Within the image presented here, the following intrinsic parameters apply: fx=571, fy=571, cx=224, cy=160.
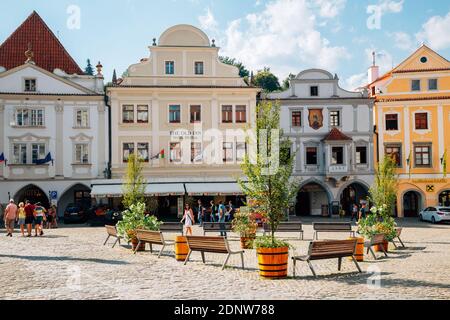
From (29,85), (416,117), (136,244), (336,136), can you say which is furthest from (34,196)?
(416,117)

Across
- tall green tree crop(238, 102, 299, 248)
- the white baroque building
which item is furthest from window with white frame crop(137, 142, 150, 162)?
tall green tree crop(238, 102, 299, 248)

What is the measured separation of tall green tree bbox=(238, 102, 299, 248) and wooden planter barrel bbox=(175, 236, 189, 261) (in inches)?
124

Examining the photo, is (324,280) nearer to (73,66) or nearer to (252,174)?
(252,174)

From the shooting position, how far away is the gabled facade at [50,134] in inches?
1470

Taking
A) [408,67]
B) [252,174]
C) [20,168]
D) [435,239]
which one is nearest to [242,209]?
[252,174]

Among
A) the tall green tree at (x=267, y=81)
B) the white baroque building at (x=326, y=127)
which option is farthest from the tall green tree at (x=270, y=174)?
the tall green tree at (x=267, y=81)

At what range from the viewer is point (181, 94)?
128ft

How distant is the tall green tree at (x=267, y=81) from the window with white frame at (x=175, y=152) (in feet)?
110

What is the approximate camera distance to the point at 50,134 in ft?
125

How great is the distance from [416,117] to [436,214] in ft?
27.9

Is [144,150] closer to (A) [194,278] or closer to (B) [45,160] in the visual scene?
(B) [45,160]

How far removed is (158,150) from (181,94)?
4.14m

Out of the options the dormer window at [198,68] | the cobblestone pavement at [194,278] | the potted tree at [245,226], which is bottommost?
the cobblestone pavement at [194,278]

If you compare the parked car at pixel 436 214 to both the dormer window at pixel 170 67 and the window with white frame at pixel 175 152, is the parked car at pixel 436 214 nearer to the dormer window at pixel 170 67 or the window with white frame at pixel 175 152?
the window with white frame at pixel 175 152
